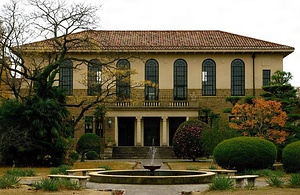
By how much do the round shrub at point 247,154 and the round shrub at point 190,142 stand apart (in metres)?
13.3

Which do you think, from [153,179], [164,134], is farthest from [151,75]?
[153,179]

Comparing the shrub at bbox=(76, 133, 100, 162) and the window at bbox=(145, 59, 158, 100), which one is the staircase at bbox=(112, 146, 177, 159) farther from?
the window at bbox=(145, 59, 158, 100)

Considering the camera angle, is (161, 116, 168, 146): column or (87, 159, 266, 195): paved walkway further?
(161, 116, 168, 146): column

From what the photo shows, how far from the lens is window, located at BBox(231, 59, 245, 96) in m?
55.5

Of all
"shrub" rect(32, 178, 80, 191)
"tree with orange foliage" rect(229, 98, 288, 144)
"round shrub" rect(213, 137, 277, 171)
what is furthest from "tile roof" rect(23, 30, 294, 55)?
"shrub" rect(32, 178, 80, 191)

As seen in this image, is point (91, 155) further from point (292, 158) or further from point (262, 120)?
point (292, 158)

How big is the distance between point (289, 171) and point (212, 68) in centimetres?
2757

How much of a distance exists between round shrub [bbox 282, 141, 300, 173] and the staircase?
22092mm

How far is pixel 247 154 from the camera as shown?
2772cm

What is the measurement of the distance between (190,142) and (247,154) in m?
14.4

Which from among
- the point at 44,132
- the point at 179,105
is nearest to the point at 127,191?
the point at 44,132

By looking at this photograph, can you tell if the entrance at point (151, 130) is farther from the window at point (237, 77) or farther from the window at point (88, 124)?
the window at point (237, 77)

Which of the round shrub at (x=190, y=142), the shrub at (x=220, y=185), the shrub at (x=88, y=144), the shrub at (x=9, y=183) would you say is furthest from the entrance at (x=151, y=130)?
the shrub at (x=220, y=185)

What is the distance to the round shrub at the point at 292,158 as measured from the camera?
1107 inches
